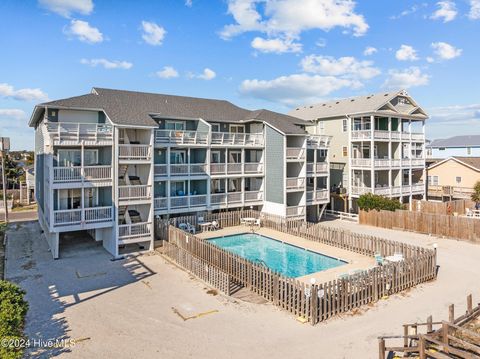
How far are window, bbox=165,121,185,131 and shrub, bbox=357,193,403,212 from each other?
16.6 m

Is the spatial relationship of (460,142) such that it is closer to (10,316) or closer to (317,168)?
(317,168)

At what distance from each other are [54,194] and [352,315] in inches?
681

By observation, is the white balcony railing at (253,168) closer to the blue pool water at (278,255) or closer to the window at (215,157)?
the window at (215,157)

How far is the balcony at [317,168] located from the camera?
3105 cm

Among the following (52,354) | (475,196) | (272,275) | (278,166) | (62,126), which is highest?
(62,126)

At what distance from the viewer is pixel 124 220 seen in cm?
2281

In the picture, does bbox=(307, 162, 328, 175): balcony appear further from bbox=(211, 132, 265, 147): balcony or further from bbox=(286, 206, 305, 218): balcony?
bbox=(211, 132, 265, 147): balcony

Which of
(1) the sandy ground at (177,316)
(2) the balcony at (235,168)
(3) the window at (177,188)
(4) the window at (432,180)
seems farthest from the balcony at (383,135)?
(3) the window at (177,188)

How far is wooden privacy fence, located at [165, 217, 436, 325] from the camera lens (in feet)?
42.6

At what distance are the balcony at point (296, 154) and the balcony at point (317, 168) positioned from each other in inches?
55.1

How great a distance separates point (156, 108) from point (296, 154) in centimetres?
1198

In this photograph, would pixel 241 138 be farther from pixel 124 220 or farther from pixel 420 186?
pixel 420 186

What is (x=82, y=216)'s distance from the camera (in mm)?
20766

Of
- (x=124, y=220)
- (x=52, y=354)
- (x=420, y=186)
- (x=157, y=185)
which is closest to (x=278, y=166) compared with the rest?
(x=157, y=185)
